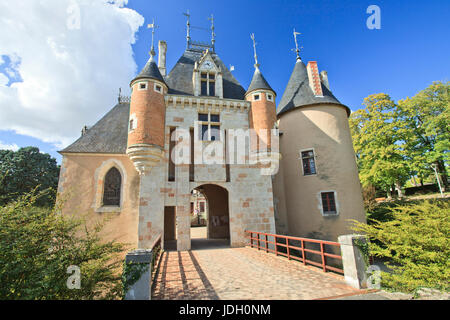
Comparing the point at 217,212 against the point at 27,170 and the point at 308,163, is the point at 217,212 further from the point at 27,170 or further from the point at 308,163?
the point at 27,170

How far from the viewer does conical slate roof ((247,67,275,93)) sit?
45.4 feet

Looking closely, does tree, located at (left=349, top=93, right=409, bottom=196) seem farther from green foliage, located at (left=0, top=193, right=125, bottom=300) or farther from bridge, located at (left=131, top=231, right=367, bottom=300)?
green foliage, located at (left=0, top=193, right=125, bottom=300)

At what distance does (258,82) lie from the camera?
14102mm

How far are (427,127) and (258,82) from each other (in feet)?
59.9

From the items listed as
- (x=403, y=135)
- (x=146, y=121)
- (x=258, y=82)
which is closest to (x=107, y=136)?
(x=146, y=121)

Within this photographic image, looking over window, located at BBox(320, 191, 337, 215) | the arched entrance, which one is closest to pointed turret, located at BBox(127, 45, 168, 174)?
the arched entrance

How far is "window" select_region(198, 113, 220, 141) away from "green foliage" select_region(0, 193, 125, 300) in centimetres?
919

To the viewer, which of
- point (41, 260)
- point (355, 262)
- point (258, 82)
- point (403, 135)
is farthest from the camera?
point (403, 135)

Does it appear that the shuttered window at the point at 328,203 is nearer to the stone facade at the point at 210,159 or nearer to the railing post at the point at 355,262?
the stone facade at the point at 210,159

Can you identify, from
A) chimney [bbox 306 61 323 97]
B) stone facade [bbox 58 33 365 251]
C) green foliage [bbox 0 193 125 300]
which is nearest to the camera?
green foliage [bbox 0 193 125 300]

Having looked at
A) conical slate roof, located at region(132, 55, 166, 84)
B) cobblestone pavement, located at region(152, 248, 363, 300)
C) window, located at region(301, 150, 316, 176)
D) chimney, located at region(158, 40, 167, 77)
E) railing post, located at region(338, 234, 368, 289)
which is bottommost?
cobblestone pavement, located at region(152, 248, 363, 300)

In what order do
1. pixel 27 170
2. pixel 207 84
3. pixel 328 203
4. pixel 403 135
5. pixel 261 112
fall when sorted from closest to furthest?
1. pixel 261 112
2. pixel 328 203
3. pixel 207 84
4. pixel 403 135
5. pixel 27 170
